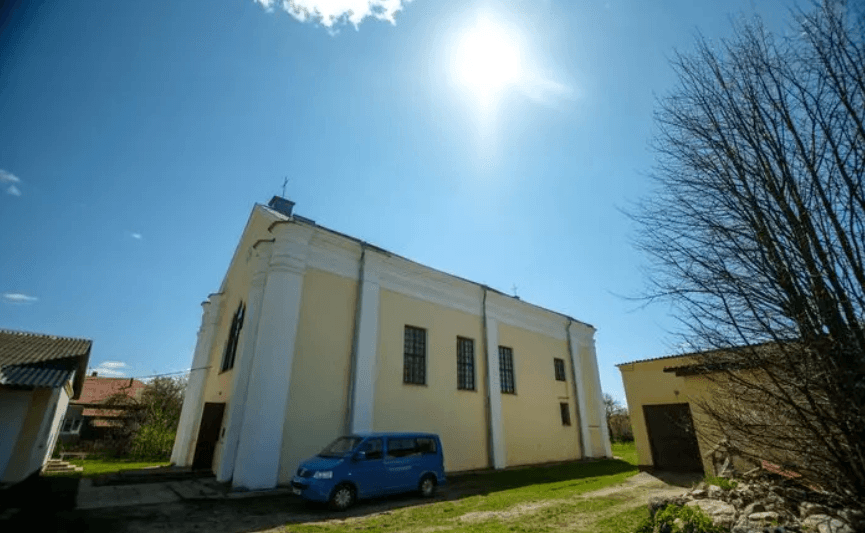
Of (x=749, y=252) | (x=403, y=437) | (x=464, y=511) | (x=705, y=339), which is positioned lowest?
(x=464, y=511)

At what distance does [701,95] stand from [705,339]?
2.96 metres

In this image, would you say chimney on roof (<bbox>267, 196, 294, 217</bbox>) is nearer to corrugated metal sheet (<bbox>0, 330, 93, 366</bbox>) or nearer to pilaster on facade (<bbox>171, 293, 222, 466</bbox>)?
pilaster on facade (<bbox>171, 293, 222, 466</bbox>)

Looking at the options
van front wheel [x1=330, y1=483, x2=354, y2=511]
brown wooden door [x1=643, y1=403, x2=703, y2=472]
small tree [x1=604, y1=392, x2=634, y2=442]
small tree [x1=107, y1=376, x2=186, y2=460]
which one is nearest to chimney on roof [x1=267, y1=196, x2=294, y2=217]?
van front wheel [x1=330, y1=483, x2=354, y2=511]

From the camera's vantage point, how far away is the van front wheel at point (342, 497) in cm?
820

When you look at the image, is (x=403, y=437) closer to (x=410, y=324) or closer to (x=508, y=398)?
(x=410, y=324)

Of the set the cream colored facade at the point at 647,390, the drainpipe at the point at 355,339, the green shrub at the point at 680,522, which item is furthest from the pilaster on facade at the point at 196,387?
the cream colored facade at the point at 647,390

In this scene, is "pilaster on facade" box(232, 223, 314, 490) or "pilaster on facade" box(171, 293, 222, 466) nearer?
"pilaster on facade" box(232, 223, 314, 490)

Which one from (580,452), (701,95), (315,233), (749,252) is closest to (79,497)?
(315,233)

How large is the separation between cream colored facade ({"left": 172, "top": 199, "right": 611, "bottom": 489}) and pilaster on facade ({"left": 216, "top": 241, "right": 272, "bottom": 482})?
0.04 metres

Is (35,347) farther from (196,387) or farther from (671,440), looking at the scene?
(671,440)

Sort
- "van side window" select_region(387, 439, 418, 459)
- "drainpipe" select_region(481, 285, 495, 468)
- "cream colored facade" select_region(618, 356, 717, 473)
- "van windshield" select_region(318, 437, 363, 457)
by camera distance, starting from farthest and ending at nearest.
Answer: "drainpipe" select_region(481, 285, 495, 468), "cream colored facade" select_region(618, 356, 717, 473), "van side window" select_region(387, 439, 418, 459), "van windshield" select_region(318, 437, 363, 457)

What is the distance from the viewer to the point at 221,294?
17.7 metres

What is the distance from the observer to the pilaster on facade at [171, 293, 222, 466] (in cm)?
1523

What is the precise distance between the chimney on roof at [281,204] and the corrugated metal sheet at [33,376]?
9.31 meters
